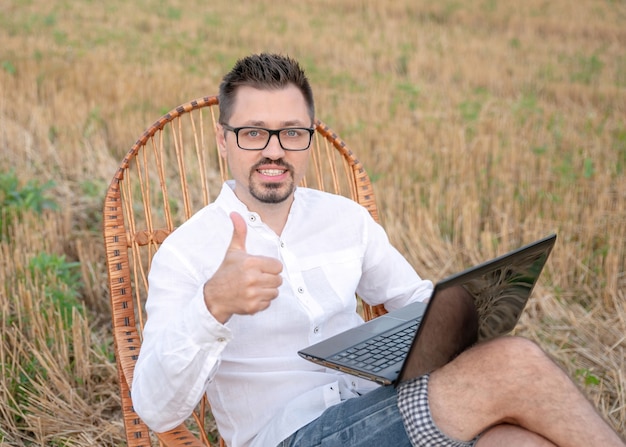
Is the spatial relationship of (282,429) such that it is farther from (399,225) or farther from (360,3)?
(360,3)

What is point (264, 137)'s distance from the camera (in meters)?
1.86

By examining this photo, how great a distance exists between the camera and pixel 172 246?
1.78 m

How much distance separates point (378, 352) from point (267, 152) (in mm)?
553

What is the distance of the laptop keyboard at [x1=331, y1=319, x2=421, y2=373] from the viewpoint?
1630mm

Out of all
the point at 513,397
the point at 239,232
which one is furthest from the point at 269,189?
the point at 513,397

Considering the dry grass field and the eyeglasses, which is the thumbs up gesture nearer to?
the eyeglasses

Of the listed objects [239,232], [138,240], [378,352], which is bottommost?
[378,352]

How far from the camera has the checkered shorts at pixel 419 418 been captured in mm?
1510

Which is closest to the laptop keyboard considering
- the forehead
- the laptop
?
the laptop

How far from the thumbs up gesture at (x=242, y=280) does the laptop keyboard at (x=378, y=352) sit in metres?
0.33

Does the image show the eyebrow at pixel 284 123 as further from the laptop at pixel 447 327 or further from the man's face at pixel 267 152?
the laptop at pixel 447 327

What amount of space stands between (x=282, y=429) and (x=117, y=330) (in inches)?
22.4

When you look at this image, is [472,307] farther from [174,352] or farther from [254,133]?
[254,133]

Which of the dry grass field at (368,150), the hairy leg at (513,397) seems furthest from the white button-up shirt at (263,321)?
the dry grass field at (368,150)
